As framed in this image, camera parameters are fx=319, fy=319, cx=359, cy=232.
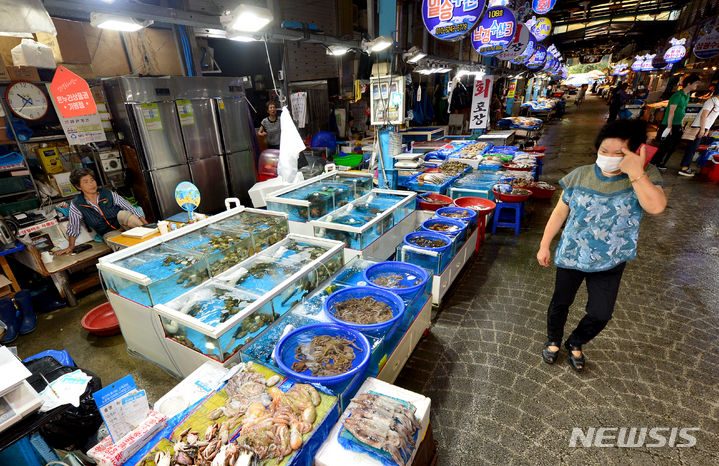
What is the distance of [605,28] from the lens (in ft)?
93.9

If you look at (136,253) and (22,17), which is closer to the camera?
(22,17)

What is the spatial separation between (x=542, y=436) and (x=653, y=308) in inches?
120

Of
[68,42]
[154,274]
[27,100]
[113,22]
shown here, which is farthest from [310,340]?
[68,42]

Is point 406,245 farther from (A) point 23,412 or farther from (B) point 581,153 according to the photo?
(B) point 581,153

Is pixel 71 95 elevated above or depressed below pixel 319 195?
above

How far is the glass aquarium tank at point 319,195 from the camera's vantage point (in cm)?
532

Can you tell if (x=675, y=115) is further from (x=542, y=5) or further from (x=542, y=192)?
(x=542, y=192)

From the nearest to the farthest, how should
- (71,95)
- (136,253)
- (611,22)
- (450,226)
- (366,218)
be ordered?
(136,253) → (71,95) → (366,218) → (450,226) → (611,22)

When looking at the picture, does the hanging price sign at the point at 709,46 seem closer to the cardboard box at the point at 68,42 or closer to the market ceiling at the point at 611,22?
the market ceiling at the point at 611,22

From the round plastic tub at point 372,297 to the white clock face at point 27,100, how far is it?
6.20 metres

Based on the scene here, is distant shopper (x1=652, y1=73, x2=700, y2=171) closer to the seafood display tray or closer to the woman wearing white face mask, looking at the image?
the woman wearing white face mask

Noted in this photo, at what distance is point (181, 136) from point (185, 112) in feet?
1.75

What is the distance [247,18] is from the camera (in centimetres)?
392

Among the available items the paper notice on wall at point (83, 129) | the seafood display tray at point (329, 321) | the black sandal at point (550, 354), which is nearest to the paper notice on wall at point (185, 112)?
the paper notice on wall at point (83, 129)
